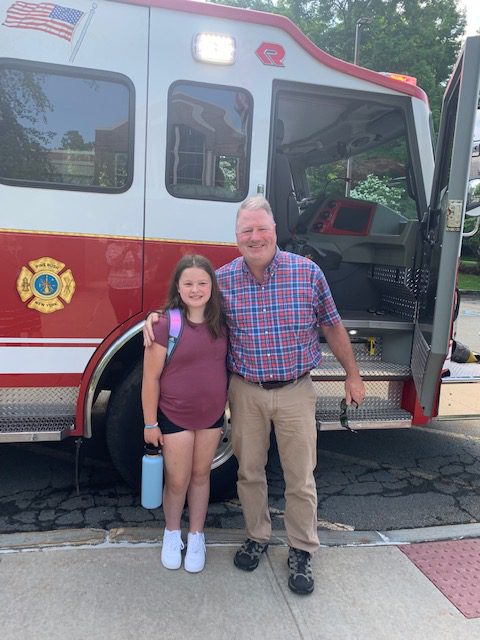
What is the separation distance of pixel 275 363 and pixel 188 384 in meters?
0.41

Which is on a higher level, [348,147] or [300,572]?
[348,147]

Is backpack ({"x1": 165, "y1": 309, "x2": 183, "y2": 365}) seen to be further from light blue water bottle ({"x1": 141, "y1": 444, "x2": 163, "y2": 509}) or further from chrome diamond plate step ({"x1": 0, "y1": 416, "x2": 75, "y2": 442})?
chrome diamond plate step ({"x1": 0, "y1": 416, "x2": 75, "y2": 442})

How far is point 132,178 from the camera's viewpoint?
3068mm

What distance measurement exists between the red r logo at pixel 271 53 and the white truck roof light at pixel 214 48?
0.55 feet

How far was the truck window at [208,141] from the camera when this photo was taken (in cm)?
310

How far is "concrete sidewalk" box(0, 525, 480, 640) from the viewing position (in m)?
2.29

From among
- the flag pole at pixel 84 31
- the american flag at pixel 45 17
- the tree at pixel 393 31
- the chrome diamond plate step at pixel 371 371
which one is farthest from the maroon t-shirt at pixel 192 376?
the tree at pixel 393 31

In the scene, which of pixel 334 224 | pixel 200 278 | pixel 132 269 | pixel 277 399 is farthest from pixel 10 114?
pixel 334 224

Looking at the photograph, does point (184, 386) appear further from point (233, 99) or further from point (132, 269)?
point (233, 99)

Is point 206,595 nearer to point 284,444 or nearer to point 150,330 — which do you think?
point 284,444

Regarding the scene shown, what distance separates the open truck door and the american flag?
209cm

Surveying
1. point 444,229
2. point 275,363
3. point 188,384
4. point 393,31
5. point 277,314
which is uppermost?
point 393,31

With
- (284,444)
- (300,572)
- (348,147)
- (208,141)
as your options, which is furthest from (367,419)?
(348,147)

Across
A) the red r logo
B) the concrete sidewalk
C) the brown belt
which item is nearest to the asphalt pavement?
the concrete sidewalk
